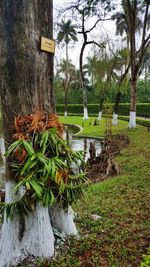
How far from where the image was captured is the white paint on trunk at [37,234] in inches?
100

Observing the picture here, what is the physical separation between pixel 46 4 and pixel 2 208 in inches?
76.7

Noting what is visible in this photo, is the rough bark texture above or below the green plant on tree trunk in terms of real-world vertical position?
above

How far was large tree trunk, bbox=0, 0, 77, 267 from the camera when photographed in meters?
2.37

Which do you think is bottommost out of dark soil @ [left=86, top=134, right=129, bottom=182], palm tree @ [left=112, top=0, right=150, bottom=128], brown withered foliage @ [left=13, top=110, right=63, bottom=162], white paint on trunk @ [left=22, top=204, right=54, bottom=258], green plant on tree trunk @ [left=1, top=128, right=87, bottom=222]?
dark soil @ [left=86, top=134, right=129, bottom=182]

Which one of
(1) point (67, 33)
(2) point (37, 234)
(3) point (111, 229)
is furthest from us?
(1) point (67, 33)

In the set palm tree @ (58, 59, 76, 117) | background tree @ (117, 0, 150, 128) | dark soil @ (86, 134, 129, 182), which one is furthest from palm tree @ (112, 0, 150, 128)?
palm tree @ (58, 59, 76, 117)

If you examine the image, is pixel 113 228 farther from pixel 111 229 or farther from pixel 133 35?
pixel 133 35

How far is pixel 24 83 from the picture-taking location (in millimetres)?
2447

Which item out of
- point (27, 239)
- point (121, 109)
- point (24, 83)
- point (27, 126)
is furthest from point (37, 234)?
point (121, 109)

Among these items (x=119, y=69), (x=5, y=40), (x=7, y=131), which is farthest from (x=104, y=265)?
(x=119, y=69)

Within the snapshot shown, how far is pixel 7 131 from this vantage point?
253cm

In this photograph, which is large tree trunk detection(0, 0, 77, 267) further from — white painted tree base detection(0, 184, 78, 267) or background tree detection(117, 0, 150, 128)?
background tree detection(117, 0, 150, 128)

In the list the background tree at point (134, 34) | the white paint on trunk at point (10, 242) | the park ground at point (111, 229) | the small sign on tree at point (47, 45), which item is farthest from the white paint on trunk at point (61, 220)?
the background tree at point (134, 34)

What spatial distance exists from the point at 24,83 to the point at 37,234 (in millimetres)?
1394
